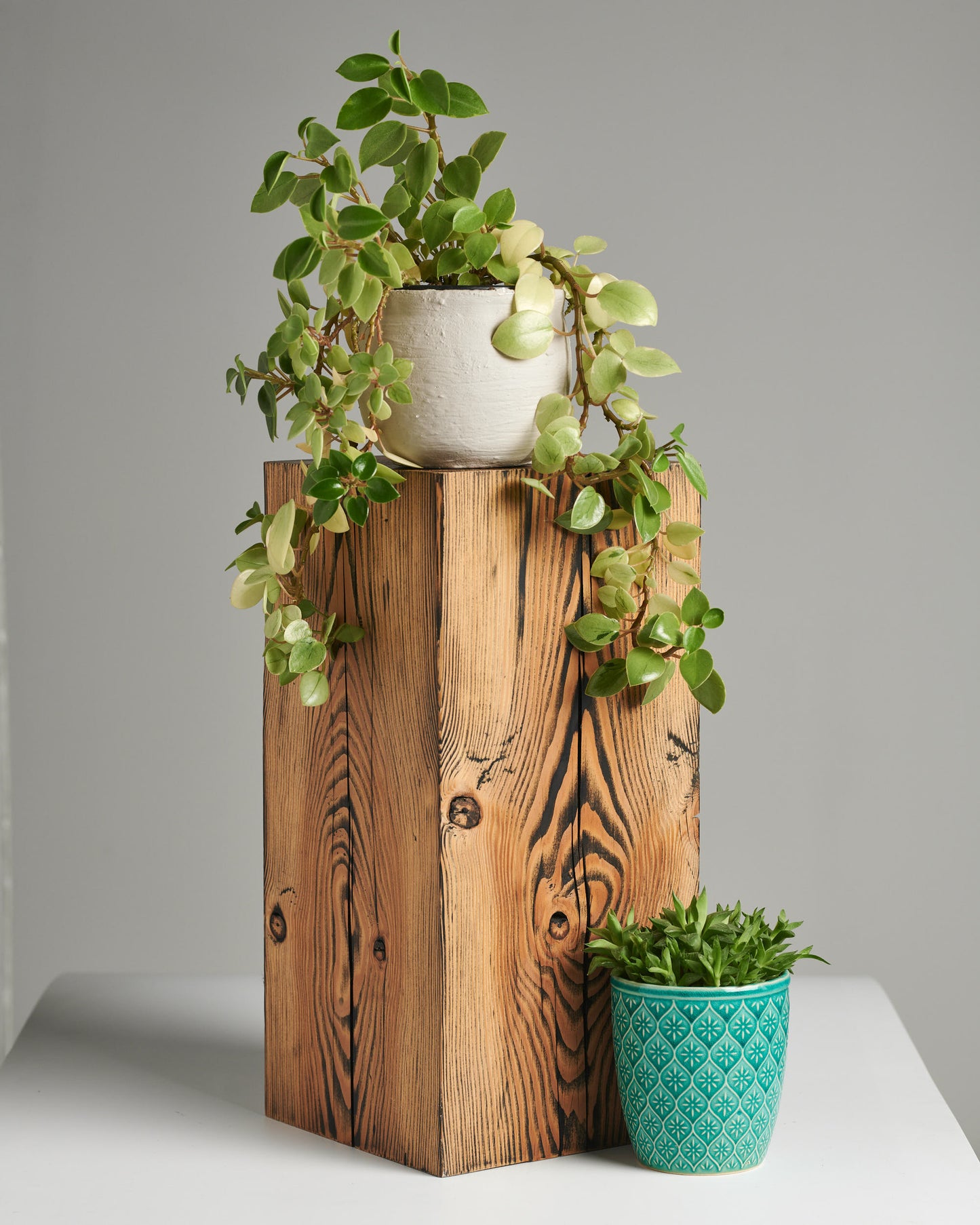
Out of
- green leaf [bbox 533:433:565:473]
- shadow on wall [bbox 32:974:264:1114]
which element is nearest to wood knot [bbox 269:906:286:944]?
shadow on wall [bbox 32:974:264:1114]

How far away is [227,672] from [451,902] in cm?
155

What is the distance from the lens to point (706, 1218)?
1.04 m

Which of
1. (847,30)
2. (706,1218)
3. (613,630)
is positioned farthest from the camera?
(847,30)

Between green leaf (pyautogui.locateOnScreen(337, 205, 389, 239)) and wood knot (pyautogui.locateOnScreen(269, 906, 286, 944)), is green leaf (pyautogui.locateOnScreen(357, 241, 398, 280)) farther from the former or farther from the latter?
wood knot (pyautogui.locateOnScreen(269, 906, 286, 944))

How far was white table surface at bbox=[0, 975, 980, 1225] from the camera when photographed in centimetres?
106

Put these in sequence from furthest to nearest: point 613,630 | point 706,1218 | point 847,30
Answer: point 847,30 < point 613,630 < point 706,1218

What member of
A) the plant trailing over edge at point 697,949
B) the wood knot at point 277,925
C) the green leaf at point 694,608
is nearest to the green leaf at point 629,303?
the green leaf at point 694,608

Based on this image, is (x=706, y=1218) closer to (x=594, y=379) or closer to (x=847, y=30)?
(x=594, y=379)

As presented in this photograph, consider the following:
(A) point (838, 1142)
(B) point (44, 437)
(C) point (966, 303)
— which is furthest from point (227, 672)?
(A) point (838, 1142)

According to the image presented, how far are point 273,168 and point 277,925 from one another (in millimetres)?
646

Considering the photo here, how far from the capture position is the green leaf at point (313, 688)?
1.18 metres

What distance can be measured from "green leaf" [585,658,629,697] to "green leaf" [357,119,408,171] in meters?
0.43

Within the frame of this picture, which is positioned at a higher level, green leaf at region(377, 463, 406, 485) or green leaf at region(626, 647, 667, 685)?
green leaf at region(377, 463, 406, 485)

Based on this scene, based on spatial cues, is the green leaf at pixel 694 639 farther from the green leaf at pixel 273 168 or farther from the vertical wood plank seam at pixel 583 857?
the green leaf at pixel 273 168
